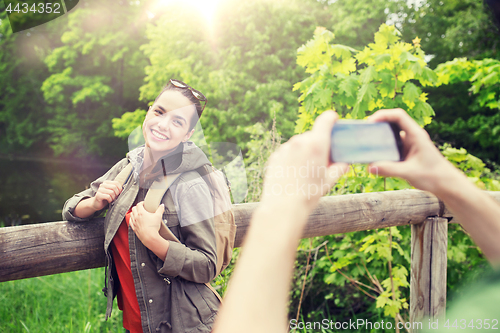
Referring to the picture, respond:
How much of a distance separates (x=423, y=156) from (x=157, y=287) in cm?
97

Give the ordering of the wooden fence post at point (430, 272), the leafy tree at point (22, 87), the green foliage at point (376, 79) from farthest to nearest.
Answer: the leafy tree at point (22, 87) → the green foliage at point (376, 79) → the wooden fence post at point (430, 272)

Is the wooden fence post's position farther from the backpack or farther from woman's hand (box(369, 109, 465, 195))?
woman's hand (box(369, 109, 465, 195))

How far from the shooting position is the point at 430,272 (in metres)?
2.12

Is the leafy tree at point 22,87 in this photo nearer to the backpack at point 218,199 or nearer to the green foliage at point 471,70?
the green foliage at point 471,70

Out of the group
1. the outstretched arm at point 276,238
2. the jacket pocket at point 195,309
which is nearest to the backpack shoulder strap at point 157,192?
the jacket pocket at point 195,309

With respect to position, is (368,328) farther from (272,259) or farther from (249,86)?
(249,86)

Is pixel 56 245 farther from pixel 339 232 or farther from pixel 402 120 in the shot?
pixel 339 232

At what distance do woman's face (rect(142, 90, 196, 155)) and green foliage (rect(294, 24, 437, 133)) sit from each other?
1280 mm

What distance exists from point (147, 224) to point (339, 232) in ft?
3.89

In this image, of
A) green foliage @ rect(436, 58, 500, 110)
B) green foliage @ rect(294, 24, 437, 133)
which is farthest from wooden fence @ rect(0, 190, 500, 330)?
green foliage @ rect(436, 58, 500, 110)

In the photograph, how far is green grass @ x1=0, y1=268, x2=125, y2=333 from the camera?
2633 millimetres

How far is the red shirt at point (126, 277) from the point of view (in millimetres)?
1229

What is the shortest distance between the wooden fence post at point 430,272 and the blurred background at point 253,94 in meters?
0.23

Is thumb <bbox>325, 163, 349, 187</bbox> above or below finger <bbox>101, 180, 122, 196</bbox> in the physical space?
below
